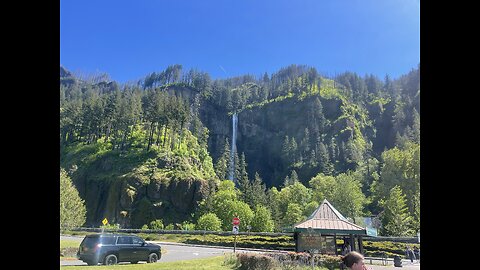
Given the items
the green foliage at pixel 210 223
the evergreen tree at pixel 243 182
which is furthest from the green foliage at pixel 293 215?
the evergreen tree at pixel 243 182

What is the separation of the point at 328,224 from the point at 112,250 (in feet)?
18.4

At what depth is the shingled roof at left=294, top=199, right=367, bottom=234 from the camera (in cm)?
1006

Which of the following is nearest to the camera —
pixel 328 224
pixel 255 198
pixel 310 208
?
pixel 328 224

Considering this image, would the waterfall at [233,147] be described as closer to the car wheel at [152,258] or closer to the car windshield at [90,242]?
the car wheel at [152,258]

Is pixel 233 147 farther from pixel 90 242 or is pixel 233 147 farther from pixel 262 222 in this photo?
pixel 90 242

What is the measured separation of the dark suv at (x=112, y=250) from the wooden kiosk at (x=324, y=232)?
414 centimetres

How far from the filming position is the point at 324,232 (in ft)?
33.3

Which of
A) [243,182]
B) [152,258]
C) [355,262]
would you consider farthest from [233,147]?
[355,262]

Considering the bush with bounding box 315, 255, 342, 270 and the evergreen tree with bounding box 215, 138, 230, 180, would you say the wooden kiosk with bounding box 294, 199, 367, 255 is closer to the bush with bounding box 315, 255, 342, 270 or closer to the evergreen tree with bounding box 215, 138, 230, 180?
the bush with bounding box 315, 255, 342, 270

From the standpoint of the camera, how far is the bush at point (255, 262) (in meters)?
9.84

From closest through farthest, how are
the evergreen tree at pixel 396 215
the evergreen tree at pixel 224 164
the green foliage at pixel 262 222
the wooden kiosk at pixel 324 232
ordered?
the wooden kiosk at pixel 324 232 → the evergreen tree at pixel 396 215 → the green foliage at pixel 262 222 → the evergreen tree at pixel 224 164

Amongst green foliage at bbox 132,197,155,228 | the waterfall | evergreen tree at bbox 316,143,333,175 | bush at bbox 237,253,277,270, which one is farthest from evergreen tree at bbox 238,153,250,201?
bush at bbox 237,253,277,270
